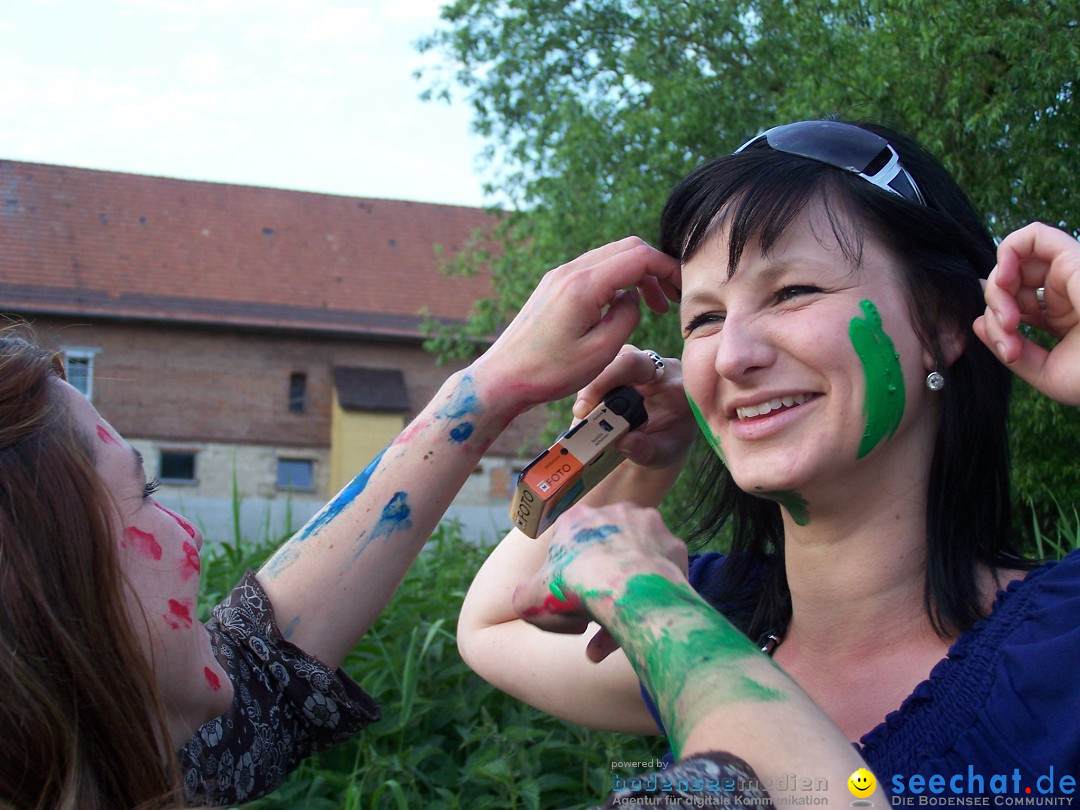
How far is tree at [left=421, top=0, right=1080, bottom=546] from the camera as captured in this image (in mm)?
5430

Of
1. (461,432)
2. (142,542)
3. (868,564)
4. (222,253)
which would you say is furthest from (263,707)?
(222,253)

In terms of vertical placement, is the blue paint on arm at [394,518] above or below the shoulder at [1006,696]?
above

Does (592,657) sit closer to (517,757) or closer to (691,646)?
(691,646)

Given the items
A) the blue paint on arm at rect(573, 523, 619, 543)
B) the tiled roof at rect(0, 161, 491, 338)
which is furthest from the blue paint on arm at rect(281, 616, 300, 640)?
the tiled roof at rect(0, 161, 491, 338)

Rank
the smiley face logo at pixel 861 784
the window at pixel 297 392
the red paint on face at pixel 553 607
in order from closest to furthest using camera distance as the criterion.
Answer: the smiley face logo at pixel 861 784 → the red paint on face at pixel 553 607 → the window at pixel 297 392

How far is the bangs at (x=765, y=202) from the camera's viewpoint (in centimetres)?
201

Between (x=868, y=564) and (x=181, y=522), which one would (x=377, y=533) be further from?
(x=868, y=564)

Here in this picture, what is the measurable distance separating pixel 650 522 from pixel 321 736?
1.01 m

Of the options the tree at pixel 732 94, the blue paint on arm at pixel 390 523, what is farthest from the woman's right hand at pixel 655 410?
the tree at pixel 732 94

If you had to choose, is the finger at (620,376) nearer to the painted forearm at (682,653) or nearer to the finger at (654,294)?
the finger at (654,294)

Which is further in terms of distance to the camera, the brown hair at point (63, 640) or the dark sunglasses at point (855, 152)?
the dark sunglasses at point (855, 152)

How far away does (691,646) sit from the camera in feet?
4.55

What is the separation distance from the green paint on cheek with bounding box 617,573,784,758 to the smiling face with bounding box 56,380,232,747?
758 mm

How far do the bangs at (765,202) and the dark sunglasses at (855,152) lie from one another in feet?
0.07
